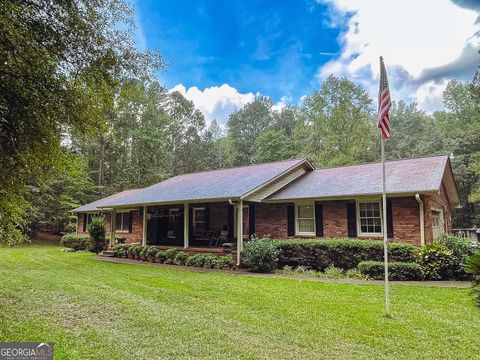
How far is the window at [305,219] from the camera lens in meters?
13.5

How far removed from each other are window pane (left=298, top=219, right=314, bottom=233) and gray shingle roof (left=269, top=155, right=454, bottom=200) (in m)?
1.14

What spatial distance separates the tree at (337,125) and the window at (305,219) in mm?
17283

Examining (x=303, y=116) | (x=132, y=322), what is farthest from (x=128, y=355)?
(x=303, y=116)

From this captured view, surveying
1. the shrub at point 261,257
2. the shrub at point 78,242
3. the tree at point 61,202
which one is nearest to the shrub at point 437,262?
the shrub at point 261,257

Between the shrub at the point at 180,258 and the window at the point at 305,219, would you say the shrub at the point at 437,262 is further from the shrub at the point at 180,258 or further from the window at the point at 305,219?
the shrub at the point at 180,258

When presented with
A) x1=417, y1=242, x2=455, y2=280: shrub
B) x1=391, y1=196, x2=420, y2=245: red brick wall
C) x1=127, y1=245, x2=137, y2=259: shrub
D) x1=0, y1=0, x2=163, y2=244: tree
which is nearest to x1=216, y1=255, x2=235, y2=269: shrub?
x1=127, y1=245, x2=137, y2=259: shrub

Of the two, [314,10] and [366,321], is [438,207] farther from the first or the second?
[366,321]

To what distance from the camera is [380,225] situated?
12055 mm

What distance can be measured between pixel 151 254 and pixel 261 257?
578cm

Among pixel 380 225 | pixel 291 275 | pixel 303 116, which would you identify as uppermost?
pixel 303 116

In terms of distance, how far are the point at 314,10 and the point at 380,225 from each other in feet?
27.7

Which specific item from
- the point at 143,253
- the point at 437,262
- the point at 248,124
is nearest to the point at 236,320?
the point at 437,262

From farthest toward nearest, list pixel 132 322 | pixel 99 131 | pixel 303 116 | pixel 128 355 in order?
1. pixel 303 116
2. pixel 99 131
3. pixel 132 322
4. pixel 128 355

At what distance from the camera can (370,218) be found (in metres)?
12.3
